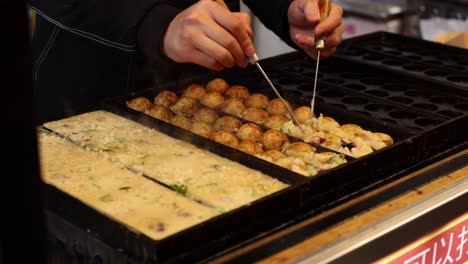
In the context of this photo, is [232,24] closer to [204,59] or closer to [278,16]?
[204,59]

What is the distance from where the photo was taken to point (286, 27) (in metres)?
2.69

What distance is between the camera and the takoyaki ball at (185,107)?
2.16 metres

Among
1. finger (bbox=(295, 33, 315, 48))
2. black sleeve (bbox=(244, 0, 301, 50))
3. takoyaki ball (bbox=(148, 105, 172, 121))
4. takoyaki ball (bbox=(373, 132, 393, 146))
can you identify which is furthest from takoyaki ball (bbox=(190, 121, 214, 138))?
black sleeve (bbox=(244, 0, 301, 50))

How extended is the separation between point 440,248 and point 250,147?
0.60m

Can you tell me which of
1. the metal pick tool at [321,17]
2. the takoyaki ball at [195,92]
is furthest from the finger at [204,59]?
the metal pick tool at [321,17]

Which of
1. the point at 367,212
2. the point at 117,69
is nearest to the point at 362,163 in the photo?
the point at 367,212

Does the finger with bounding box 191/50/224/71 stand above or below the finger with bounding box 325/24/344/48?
below

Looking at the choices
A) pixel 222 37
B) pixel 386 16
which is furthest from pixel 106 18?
pixel 386 16

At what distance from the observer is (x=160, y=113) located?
2070 millimetres

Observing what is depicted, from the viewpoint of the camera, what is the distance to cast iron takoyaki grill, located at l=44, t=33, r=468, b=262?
4.45ft

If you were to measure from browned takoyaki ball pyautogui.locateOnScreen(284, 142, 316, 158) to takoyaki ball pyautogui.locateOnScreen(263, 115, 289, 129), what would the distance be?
20cm

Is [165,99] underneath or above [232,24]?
underneath

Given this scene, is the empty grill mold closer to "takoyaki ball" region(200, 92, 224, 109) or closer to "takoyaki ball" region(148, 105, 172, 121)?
"takoyaki ball" region(200, 92, 224, 109)

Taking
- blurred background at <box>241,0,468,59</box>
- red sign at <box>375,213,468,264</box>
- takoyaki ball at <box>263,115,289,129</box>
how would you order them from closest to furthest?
red sign at <box>375,213,468,264</box> → takoyaki ball at <box>263,115,289,129</box> → blurred background at <box>241,0,468,59</box>
